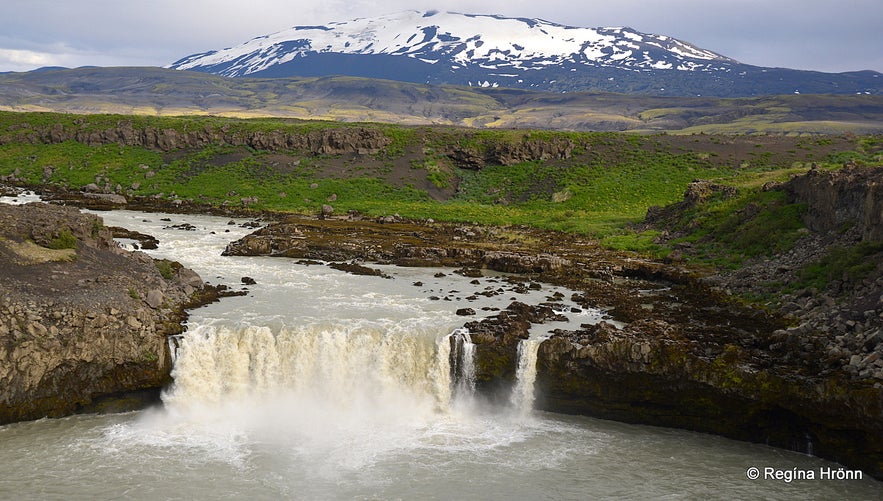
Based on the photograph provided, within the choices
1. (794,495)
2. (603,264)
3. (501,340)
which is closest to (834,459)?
(794,495)

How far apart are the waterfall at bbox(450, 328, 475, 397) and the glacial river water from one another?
0.35 ft

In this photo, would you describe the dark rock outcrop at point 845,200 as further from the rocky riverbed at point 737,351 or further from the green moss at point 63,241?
the green moss at point 63,241

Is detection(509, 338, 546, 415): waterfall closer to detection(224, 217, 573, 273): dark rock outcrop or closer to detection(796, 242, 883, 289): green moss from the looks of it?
detection(796, 242, 883, 289): green moss

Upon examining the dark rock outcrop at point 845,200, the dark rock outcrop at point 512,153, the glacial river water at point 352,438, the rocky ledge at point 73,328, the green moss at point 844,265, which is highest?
the dark rock outcrop at point 512,153

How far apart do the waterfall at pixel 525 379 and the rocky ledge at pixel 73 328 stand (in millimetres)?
16349

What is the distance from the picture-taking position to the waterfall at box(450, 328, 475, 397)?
100 feet

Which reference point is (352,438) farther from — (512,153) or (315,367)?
(512,153)

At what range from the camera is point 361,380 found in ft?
101

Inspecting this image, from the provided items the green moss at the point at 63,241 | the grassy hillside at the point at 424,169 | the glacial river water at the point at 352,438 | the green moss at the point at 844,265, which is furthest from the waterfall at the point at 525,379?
the grassy hillside at the point at 424,169

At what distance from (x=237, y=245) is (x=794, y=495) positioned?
40262mm

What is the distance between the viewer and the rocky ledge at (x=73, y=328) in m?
27.2

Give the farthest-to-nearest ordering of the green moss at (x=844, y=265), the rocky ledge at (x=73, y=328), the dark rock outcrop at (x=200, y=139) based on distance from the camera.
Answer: the dark rock outcrop at (x=200, y=139)
the green moss at (x=844, y=265)
the rocky ledge at (x=73, y=328)

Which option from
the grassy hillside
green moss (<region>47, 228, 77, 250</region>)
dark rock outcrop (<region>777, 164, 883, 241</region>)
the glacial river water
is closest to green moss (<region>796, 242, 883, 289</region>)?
dark rock outcrop (<region>777, 164, 883, 241</region>)

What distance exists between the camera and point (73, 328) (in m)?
28.5
